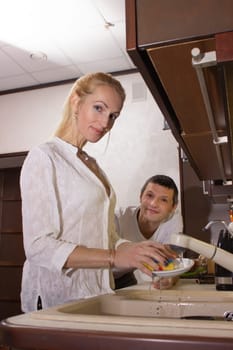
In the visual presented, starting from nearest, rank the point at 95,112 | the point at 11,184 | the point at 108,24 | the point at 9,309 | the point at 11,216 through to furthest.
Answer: the point at 95,112
the point at 108,24
the point at 9,309
the point at 11,216
the point at 11,184

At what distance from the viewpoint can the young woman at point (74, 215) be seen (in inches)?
34.3

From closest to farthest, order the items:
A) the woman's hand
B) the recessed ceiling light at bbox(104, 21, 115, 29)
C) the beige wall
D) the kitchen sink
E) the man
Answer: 1. the woman's hand
2. the kitchen sink
3. the man
4. the recessed ceiling light at bbox(104, 21, 115, 29)
5. the beige wall

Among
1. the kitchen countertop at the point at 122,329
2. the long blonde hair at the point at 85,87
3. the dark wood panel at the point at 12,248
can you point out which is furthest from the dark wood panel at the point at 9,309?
the kitchen countertop at the point at 122,329

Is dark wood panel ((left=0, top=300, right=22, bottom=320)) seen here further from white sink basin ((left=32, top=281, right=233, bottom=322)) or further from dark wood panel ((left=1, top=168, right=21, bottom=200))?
white sink basin ((left=32, top=281, right=233, bottom=322))

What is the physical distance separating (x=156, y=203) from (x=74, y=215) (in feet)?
4.01

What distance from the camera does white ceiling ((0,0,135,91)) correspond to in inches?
90.5

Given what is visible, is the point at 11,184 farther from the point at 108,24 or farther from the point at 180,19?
the point at 180,19

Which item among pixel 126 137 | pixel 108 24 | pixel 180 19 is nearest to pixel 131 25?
pixel 180 19

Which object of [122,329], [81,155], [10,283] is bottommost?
[10,283]

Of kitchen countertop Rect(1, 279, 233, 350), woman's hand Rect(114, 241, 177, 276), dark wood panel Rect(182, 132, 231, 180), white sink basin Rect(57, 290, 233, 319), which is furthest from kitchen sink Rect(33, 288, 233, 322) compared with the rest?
dark wood panel Rect(182, 132, 231, 180)

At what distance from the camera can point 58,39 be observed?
104 inches

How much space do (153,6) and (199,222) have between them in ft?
6.79

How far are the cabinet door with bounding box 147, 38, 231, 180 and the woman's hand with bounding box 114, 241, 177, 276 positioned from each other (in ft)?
1.33

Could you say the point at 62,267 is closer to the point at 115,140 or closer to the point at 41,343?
the point at 41,343
